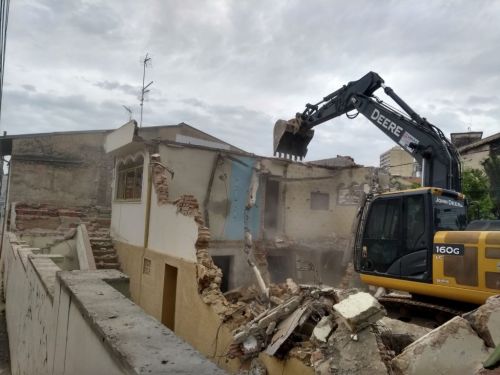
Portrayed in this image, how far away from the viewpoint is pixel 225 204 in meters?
13.9

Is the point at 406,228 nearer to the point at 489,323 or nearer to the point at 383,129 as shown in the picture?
the point at 489,323

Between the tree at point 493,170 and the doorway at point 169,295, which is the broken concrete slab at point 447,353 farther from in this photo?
the tree at point 493,170

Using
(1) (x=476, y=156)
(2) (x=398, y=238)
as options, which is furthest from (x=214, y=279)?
(1) (x=476, y=156)

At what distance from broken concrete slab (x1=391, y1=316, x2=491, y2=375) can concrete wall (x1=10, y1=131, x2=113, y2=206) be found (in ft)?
71.9

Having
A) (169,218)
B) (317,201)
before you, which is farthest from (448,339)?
(317,201)

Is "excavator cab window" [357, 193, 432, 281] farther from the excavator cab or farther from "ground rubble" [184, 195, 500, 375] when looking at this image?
"ground rubble" [184, 195, 500, 375]

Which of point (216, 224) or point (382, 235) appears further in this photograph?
point (216, 224)

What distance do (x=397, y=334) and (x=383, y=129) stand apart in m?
5.20

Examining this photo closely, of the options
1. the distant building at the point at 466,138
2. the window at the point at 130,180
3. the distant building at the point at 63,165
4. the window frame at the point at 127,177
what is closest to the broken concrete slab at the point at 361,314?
the window frame at the point at 127,177

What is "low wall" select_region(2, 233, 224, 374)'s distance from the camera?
5.98 feet

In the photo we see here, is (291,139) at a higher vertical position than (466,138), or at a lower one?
lower

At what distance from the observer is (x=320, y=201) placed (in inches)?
635

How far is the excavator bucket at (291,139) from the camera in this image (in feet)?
40.1

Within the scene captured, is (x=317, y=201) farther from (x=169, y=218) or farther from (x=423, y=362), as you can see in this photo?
(x=423, y=362)
